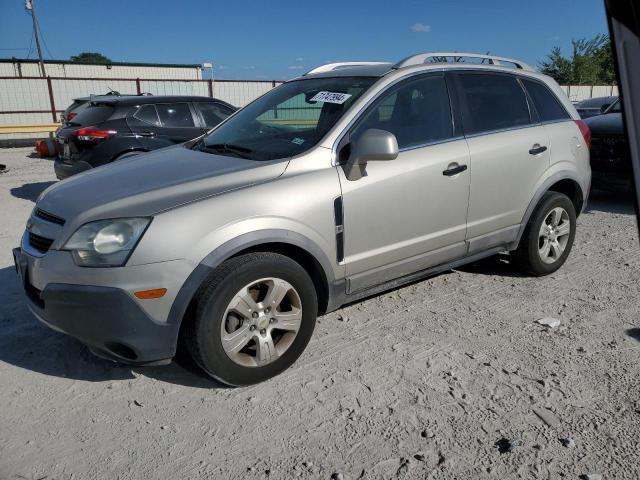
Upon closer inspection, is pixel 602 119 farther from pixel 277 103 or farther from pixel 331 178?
pixel 331 178

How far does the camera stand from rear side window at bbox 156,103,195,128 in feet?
26.5

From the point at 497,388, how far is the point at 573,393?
399 mm

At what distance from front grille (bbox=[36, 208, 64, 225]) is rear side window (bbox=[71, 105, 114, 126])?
5020 millimetres

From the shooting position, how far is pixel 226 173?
3.08 metres

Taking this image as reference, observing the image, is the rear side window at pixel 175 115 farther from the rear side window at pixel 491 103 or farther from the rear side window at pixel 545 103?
the rear side window at pixel 545 103

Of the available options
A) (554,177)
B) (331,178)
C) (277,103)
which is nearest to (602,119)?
(554,177)

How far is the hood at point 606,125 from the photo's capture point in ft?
23.7

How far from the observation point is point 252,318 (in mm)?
2922

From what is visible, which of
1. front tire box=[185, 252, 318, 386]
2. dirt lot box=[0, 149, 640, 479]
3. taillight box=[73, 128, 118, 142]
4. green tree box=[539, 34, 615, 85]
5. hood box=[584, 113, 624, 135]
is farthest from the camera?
green tree box=[539, 34, 615, 85]

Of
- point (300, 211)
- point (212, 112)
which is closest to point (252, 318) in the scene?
point (300, 211)

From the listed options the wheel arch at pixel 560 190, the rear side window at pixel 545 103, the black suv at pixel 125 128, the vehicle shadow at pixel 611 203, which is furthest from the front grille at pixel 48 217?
the vehicle shadow at pixel 611 203

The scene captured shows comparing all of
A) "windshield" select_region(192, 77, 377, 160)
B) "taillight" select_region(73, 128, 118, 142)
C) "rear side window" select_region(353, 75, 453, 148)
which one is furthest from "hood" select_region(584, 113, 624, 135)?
"taillight" select_region(73, 128, 118, 142)

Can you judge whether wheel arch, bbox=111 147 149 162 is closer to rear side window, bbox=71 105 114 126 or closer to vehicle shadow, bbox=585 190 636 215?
rear side window, bbox=71 105 114 126

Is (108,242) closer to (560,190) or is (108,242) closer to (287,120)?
(287,120)
